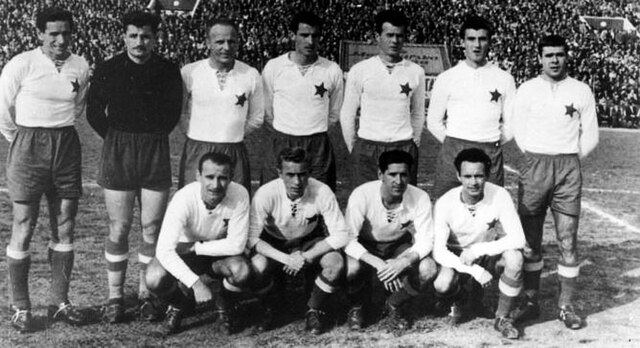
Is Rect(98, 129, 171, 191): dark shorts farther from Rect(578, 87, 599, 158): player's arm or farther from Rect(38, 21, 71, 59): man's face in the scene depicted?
Rect(578, 87, 599, 158): player's arm

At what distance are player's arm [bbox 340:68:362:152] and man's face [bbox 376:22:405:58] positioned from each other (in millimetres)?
292

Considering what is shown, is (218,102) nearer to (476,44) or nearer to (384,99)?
(384,99)

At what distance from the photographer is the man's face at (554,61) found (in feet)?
16.5

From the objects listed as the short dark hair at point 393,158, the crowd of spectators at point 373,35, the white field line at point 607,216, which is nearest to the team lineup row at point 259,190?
the short dark hair at point 393,158

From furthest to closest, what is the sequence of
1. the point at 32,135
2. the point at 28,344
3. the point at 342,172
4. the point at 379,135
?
1. the point at 342,172
2. the point at 379,135
3. the point at 32,135
4. the point at 28,344

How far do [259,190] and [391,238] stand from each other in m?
1.00

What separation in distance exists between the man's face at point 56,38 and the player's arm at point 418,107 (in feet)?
8.42

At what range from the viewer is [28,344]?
4457mm

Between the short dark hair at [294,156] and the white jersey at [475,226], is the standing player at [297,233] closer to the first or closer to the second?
the short dark hair at [294,156]

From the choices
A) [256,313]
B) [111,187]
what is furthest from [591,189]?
[111,187]

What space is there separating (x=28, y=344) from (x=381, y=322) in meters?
2.27

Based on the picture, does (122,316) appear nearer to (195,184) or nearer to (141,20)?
(195,184)

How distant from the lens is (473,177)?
4.88m


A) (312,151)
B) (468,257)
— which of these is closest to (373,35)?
(312,151)
